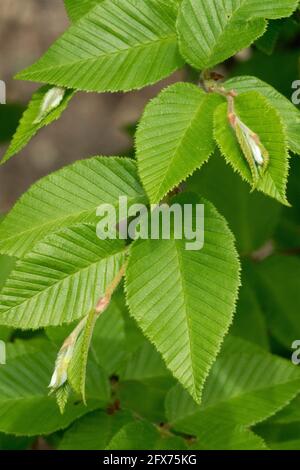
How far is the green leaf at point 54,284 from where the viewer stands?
1.21m

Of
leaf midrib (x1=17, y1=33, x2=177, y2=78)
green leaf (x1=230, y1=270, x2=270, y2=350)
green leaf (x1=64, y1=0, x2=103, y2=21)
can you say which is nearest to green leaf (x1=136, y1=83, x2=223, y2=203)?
leaf midrib (x1=17, y1=33, x2=177, y2=78)

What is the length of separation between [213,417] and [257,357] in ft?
0.55

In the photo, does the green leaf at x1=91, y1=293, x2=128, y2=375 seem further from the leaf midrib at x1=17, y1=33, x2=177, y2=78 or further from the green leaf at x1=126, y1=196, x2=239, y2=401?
the leaf midrib at x1=17, y1=33, x2=177, y2=78

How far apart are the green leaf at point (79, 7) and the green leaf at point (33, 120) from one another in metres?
0.17

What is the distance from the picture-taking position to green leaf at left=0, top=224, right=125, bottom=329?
121 centimetres

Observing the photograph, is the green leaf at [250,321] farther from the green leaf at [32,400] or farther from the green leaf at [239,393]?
the green leaf at [32,400]

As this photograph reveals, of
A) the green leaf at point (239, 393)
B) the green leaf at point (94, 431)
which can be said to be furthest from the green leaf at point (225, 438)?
→ the green leaf at point (94, 431)

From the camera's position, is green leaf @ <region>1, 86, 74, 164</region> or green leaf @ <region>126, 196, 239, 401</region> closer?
green leaf @ <region>126, 196, 239, 401</region>

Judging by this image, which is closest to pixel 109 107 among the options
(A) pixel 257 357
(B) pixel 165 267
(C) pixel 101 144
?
(C) pixel 101 144

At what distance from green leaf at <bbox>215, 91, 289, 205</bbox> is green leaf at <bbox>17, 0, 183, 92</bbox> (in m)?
0.18

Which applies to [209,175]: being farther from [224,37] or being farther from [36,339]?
[224,37]

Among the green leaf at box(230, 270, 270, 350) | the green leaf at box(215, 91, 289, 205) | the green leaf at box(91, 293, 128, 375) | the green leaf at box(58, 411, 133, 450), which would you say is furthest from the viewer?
the green leaf at box(230, 270, 270, 350)

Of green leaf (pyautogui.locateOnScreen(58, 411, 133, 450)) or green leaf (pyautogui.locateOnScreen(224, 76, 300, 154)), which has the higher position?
green leaf (pyautogui.locateOnScreen(224, 76, 300, 154))

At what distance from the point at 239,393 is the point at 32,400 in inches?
17.1
